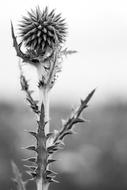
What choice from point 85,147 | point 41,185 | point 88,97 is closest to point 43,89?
point 88,97

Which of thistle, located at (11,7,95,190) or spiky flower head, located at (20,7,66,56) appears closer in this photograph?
thistle, located at (11,7,95,190)

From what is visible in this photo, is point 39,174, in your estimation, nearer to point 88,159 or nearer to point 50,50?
point 50,50

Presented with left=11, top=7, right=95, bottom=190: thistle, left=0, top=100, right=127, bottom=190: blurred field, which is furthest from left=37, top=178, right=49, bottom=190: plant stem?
left=0, top=100, right=127, bottom=190: blurred field

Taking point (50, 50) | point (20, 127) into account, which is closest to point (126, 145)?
point (20, 127)

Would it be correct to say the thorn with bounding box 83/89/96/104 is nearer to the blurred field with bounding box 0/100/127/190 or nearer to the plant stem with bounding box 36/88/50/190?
the plant stem with bounding box 36/88/50/190

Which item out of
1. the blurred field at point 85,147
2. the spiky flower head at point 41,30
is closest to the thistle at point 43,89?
the spiky flower head at point 41,30

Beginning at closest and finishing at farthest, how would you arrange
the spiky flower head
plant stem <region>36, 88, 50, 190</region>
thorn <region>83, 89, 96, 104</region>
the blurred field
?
1. plant stem <region>36, 88, 50, 190</region>
2. thorn <region>83, 89, 96, 104</region>
3. the spiky flower head
4. the blurred field

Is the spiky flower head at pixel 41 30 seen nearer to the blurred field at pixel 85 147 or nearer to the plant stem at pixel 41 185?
the plant stem at pixel 41 185
